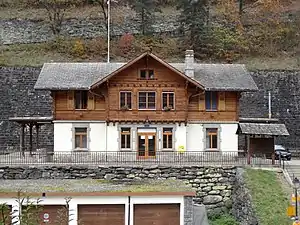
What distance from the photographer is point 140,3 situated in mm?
57031

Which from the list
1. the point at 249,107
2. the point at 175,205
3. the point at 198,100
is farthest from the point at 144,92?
the point at 249,107

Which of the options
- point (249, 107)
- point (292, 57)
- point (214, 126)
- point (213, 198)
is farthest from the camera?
point (292, 57)

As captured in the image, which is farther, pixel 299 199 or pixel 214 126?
pixel 214 126

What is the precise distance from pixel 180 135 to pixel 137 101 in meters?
3.50

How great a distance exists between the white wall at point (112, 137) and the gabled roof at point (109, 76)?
2.92m

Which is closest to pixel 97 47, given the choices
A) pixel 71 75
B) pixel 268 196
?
pixel 71 75

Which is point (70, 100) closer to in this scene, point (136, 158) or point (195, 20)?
point (136, 158)

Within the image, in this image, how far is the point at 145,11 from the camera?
58250mm

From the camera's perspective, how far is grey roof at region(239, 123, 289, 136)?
102ft

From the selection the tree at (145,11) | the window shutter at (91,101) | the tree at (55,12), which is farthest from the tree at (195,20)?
the window shutter at (91,101)

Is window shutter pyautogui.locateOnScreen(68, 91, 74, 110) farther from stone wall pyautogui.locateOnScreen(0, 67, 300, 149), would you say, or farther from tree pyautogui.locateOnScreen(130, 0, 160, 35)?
tree pyautogui.locateOnScreen(130, 0, 160, 35)

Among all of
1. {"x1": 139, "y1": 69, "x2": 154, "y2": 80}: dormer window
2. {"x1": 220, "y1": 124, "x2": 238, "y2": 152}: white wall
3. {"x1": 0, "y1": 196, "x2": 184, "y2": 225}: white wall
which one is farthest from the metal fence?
{"x1": 0, "y1": 196, "x2": 184, "y2": 225}: white wall

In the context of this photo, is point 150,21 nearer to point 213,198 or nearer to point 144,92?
point 144,92

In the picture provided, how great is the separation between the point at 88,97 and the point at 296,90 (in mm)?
21050
